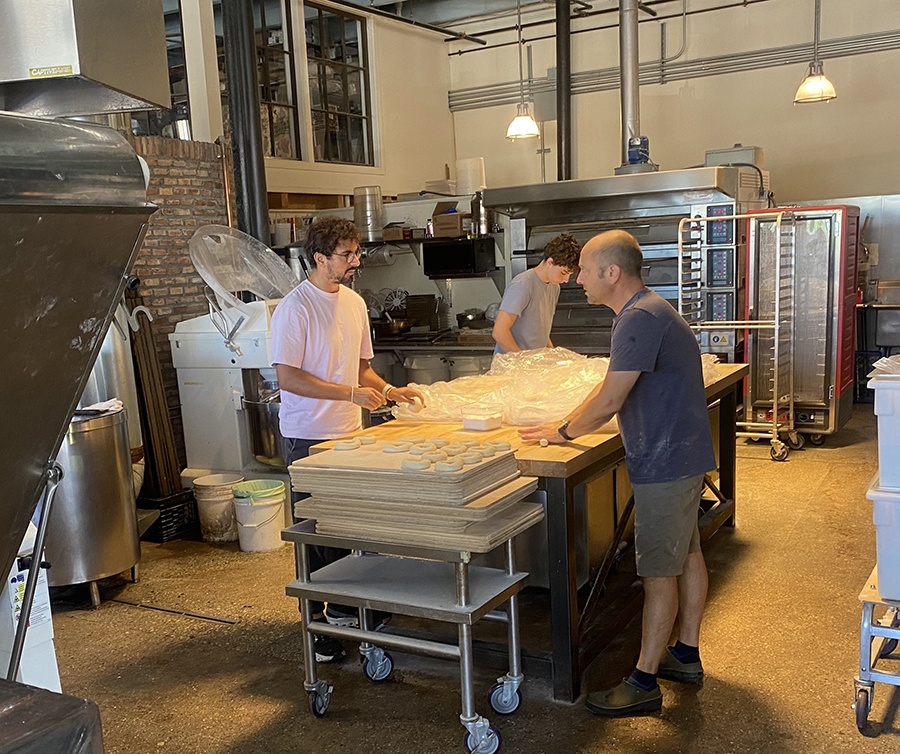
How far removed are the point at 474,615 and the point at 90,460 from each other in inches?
90.1

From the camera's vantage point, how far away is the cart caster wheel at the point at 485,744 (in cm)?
253

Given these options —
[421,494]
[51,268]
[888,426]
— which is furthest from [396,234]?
[51,268]

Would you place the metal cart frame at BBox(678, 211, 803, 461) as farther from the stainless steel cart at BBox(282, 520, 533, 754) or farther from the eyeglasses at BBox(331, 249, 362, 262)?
the stainless steel cart at BBox(282, 520, 533, 754)

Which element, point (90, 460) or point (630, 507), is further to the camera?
point (90, 460)

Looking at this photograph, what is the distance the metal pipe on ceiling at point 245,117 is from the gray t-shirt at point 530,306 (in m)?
2.30

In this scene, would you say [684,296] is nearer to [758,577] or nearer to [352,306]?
[758,577]

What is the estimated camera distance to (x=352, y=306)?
344 centimetres

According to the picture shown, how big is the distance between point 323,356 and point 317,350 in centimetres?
3

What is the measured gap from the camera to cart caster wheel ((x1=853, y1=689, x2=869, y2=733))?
261 centimetres

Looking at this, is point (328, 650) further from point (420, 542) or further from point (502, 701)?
point (420, 542)

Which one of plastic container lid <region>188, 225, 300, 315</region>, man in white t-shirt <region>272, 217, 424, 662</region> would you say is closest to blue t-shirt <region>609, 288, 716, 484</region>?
man in white t-shirt <region>272, 217, 424, 662</region>

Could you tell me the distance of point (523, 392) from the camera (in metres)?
3.50

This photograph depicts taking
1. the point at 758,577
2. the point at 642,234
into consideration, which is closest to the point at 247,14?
the point at 642,234

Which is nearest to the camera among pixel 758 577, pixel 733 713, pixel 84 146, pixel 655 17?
pixel 84 146
